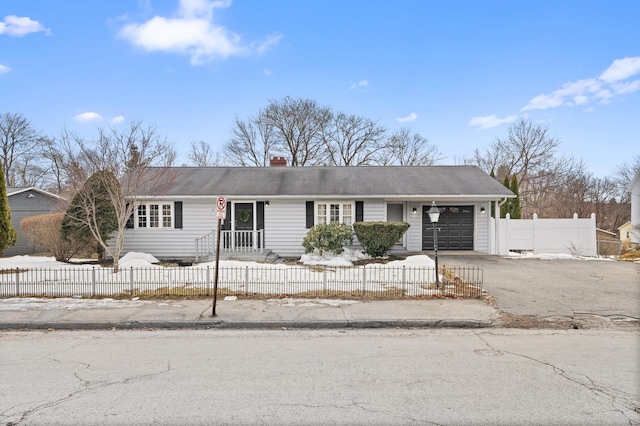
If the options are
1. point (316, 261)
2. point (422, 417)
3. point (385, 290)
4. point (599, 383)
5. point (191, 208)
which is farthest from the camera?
point (191, 208)

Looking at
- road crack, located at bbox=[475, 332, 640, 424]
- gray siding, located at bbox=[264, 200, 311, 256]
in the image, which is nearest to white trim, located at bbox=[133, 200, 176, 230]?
gray siding, located at bbox=[264, 200, 311, 256]

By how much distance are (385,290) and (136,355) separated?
5146 millimetres

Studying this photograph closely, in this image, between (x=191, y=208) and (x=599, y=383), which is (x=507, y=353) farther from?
(x=191, y=208)

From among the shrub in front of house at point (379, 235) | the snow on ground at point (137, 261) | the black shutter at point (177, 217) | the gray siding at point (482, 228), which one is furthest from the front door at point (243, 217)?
the gray siding at point (482, 228)

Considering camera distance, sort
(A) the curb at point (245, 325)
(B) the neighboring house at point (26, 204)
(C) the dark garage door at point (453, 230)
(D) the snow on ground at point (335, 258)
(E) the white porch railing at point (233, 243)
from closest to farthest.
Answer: (A) the curb at point (245, 325) < (D) the snow on ground at point (335, 258) < (E) the white porch railing at point (233, 243) < (C) the dark garage door at point (453, 230) < (B) the neighboring house at point (26, 204)

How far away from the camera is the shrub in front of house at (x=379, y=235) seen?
13031 millimetres

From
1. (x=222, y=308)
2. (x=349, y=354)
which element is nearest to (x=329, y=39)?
(x=222, y=308)

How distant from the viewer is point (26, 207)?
20.1 meters

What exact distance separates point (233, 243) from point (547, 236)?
41.9 ft

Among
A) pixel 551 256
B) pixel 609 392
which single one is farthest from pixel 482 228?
pixel 609 392

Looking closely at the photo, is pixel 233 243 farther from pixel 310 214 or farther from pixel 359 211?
pixel 359 211

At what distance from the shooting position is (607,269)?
37.3ft

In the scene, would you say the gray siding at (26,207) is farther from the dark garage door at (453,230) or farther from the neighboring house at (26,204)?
the dark garage door at (453,230)

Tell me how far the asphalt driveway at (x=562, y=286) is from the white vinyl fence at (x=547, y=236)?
6.23ft
